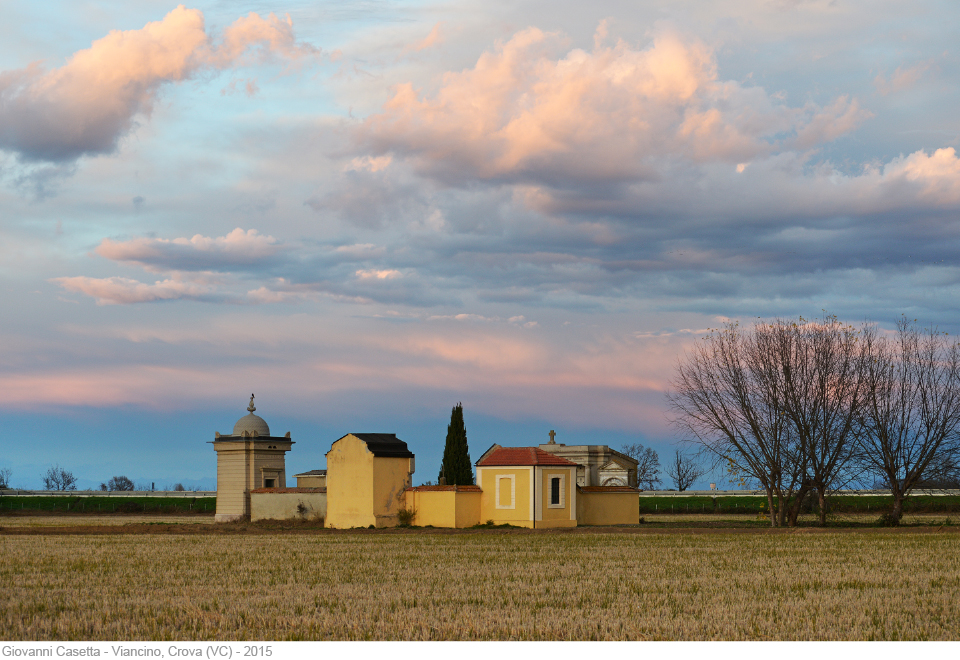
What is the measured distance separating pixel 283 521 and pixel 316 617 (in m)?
39.0

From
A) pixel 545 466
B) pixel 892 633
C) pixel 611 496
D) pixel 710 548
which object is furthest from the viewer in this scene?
pixel 611 496

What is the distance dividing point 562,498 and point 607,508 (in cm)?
528

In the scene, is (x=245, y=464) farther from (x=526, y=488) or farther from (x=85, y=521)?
(x=526, y=488)

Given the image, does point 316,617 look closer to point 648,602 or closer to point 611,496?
point 648,602

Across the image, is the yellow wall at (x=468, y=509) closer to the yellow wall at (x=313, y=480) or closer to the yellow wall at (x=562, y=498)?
the yellow wall at (x=562, y=498)

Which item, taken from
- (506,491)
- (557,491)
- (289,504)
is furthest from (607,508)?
(289,504)

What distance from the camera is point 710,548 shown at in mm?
29578

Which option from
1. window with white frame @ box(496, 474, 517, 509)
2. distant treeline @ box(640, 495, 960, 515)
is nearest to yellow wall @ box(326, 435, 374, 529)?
window with white frame @ box(496, 474, 517, 509)

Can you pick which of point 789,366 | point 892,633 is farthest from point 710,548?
point 789,366

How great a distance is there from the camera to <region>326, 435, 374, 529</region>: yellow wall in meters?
46.2

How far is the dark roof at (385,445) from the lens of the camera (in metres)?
46.6

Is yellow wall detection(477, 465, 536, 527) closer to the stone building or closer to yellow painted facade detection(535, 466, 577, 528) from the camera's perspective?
the stone building

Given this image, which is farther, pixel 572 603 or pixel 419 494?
pixel 419 494

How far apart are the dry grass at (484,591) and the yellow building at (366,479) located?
578 inches
